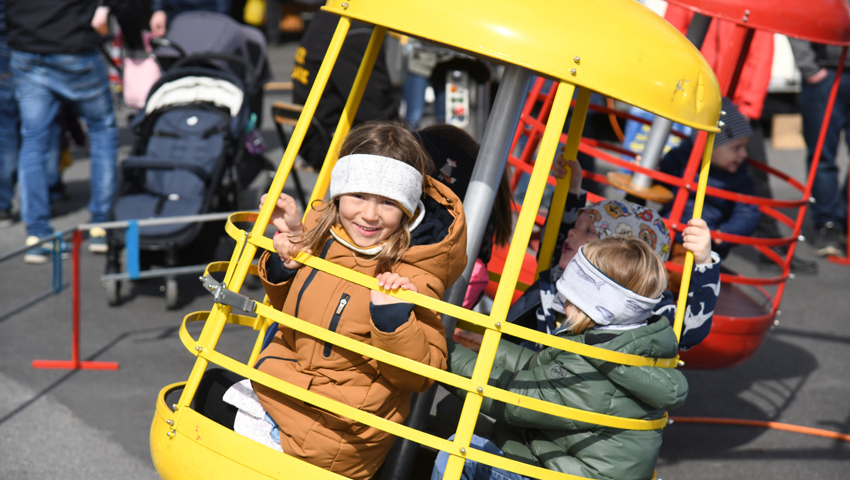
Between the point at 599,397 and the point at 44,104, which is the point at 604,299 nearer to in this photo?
the point at 599,397

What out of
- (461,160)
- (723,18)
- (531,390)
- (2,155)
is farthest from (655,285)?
(2,155)

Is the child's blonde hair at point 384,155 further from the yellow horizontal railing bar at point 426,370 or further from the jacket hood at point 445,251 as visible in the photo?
the yellow horizontal railing bar at point 426,370

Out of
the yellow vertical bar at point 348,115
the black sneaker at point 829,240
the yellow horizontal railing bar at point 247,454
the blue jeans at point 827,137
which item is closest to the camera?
the yellow horizontal railing bar at point 247,454

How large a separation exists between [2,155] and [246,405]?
15.4ft

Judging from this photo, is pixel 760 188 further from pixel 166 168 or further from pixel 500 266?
pixel 166 168

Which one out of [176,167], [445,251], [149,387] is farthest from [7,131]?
[445,251]

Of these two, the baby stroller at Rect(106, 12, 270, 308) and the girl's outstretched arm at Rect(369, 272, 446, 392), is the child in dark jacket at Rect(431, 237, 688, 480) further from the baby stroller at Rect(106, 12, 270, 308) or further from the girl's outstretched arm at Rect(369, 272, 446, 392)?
the baby stroller at Rect(106, 12, 270, 308)

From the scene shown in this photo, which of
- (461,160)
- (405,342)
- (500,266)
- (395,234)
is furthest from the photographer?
(500,266)

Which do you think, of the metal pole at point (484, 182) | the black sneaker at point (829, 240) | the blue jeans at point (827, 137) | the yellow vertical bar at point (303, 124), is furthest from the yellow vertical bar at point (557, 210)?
the black sneaker at point (829, 240)

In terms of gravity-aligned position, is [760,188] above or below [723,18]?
below

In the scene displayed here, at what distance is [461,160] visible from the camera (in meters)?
3.26

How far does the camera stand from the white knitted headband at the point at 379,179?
2.26m

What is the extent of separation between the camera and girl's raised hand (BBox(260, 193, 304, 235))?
2469mm

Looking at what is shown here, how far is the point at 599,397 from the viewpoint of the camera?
2.38m
